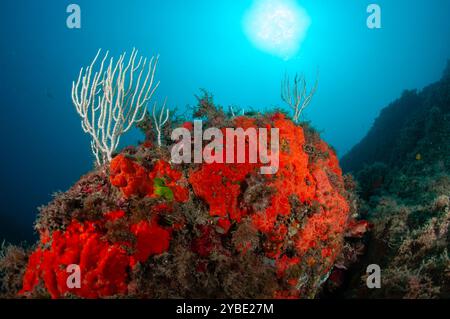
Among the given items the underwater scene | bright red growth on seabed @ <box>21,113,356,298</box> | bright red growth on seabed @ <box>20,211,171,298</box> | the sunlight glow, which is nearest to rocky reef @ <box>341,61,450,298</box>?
the underwater scene

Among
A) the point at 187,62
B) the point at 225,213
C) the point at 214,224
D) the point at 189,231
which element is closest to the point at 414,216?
the point at 225,213

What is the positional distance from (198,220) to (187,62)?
142 m

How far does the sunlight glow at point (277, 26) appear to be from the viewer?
3605 inches

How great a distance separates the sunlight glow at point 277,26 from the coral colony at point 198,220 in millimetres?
101949

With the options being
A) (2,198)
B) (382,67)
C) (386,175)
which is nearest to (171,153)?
(386,175)

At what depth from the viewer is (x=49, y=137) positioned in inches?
3204

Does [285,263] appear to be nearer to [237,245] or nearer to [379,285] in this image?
[237,245]

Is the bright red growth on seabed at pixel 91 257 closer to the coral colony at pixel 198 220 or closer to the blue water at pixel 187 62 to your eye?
the coral colony at pixel 198 220

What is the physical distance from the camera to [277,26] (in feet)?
315

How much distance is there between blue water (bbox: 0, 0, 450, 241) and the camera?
72.0 meters

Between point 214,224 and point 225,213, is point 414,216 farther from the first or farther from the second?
point 214,224

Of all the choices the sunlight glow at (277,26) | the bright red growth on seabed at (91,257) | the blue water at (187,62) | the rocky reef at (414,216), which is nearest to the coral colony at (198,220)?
the bright red growth on seabed at (91,257)

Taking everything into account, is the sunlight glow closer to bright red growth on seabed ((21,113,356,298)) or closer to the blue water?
the blue water

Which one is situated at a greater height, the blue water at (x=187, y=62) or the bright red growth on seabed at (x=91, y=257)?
the blue water at (x=187, y=62)
